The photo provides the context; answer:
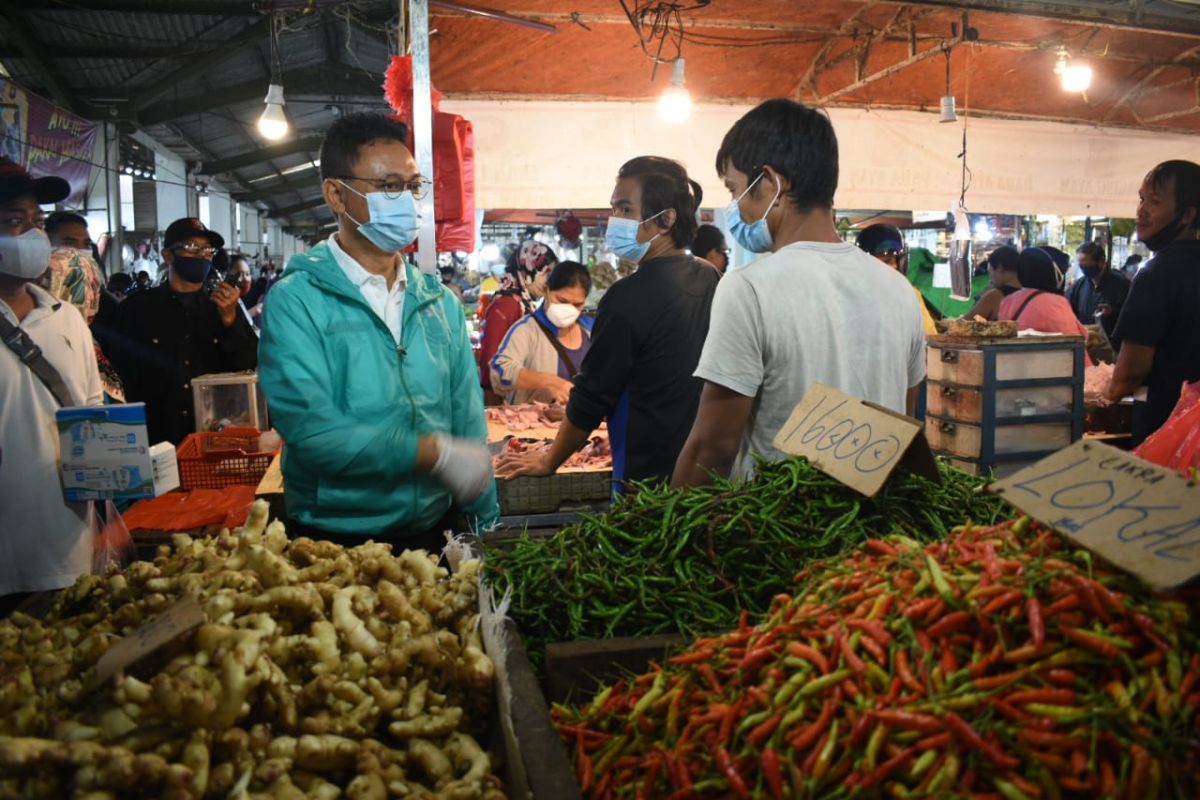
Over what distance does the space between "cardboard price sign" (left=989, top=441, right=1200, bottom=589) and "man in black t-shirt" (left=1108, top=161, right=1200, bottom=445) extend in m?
3.32

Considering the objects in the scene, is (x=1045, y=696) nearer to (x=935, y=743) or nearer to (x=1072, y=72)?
(x=935, y=743)

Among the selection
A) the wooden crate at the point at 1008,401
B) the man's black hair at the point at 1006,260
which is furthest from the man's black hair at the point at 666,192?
the man's black hair at the point at 1006,260

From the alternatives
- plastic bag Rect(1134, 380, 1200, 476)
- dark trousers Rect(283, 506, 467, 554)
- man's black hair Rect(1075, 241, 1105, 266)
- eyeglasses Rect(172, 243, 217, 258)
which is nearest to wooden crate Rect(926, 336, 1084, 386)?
plastic bag Rect(1134, 380, 1200, 476)

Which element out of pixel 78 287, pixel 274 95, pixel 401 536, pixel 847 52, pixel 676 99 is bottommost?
pixel 401 536

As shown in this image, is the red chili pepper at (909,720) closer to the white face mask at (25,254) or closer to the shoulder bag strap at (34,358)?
the shoulder bag strap at (34,358)

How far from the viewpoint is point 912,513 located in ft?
6.77

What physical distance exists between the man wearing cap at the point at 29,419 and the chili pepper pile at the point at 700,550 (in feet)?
8.60

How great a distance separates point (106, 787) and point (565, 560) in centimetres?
103

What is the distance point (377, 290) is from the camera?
9.62 feet

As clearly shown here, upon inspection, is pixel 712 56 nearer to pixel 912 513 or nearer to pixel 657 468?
pixel 657 468

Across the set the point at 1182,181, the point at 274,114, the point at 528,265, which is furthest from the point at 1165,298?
the point at 274,114

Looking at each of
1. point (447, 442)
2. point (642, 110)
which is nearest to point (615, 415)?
point (447, 442)

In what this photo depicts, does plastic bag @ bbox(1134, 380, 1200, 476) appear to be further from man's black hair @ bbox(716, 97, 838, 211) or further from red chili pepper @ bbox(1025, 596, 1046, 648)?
red chili pepper @ bbox(1025, 596, 1046, 648)

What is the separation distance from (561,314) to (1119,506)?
540 cm
